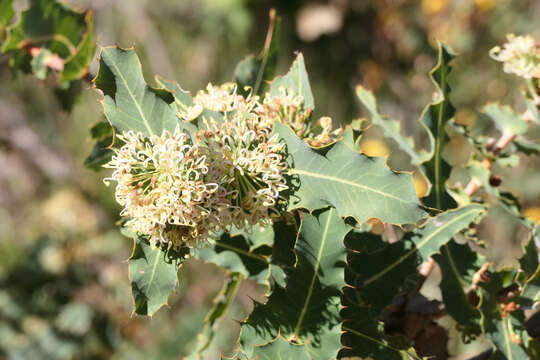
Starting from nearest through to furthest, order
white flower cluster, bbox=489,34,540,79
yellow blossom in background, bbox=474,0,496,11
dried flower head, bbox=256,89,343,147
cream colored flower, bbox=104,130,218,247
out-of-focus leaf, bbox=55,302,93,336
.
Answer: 1. cream colored flower, bbox=104,130,218,247
2. dried flower head, bbox=256,89,343,147
3. white flower cluster, bbox=489,34,540,79
4. out-of-focus leaf, bbox=55,302,93,336
5. yellow blossom in background, bbox=474,0,496,11

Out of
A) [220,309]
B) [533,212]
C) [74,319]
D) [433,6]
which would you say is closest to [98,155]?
[220,309]

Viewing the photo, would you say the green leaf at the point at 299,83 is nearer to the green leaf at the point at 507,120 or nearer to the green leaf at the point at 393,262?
the green leaf at the point at 393,262

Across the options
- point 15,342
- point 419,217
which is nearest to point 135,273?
point 419,217

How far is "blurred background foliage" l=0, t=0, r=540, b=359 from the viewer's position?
6.84 ft

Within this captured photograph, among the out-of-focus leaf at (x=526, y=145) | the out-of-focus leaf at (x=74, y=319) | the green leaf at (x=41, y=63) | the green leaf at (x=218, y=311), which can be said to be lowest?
the out-of-focus leaf at (x=74, y=319)

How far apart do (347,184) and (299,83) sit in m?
0.20

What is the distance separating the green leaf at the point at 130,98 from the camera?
0.54 m

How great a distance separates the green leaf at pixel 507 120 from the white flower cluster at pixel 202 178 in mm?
477

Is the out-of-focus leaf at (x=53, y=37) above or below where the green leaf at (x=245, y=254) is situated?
above

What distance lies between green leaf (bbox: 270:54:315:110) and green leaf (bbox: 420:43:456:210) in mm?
177

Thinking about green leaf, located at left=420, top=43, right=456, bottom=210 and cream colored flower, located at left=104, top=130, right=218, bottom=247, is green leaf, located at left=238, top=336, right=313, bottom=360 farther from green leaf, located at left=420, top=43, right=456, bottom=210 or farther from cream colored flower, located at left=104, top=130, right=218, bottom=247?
green leaf, located at left=420, top=43, right=456, bottom=210

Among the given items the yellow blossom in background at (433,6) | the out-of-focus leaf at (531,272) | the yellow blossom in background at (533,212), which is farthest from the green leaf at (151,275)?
the yellow blossom in background at (433,6)

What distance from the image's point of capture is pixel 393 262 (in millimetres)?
653

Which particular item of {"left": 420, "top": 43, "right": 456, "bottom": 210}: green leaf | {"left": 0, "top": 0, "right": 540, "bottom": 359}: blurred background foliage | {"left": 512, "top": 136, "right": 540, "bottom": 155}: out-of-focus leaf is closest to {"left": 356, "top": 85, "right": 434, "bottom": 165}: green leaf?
{"left": 420, "top": 43, "right": 456, "bottom": 210}: green leaf
